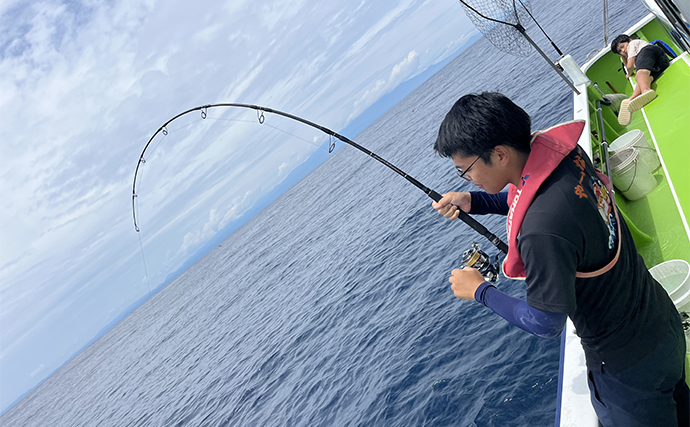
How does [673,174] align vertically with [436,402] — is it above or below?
above

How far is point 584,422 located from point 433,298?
7.78 meters

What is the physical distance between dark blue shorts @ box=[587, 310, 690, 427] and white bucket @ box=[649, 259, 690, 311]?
3.89ft

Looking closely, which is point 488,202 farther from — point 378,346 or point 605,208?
point 378,346

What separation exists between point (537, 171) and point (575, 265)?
0.37m

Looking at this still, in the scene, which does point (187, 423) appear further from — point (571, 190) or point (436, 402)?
point (571, 190)

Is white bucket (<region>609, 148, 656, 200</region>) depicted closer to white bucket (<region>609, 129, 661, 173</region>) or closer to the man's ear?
white bucket (<region>609, 129, 661, 173</region>)

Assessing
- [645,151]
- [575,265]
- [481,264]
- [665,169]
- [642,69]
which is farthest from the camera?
[642,69]

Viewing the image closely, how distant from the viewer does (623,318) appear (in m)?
1.82

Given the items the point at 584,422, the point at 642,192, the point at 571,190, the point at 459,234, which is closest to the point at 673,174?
the point at 642,192

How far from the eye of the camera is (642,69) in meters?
6.28

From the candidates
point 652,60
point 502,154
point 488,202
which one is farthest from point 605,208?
point 652,60

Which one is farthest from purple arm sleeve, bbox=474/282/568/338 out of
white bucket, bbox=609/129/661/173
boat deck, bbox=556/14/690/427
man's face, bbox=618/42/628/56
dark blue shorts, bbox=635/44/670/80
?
man's face, bbox=618/42/628/56

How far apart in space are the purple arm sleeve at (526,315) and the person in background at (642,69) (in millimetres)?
5968

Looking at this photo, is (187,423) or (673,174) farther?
(187,423)
